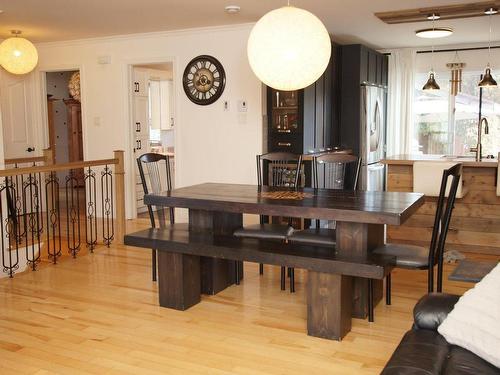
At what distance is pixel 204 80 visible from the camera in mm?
6648

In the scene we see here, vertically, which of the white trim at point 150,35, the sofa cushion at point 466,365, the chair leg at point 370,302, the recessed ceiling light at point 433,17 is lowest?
the chair leg at point 370,302

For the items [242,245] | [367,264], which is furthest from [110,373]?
[367,264]

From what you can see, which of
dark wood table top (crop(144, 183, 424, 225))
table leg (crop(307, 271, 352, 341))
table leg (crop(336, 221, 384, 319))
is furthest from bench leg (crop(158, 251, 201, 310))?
table leg (crop(336, 221, 384, 319))

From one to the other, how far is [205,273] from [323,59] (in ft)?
5.70

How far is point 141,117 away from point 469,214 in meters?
4.38

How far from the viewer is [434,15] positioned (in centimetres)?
560

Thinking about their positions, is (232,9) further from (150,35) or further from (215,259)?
(215,259)

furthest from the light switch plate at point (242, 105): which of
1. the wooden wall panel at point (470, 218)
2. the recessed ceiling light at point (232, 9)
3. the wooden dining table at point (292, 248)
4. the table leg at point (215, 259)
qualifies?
the table leg at point (215, 259)

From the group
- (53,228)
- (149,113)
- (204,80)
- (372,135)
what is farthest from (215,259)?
(149,113)

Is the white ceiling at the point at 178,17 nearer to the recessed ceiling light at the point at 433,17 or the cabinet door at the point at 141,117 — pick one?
the recessed ceiling light at the point at 433,17

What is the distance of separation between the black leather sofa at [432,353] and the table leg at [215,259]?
1.85 m

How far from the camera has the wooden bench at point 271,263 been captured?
3169mm

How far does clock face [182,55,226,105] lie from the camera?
258 inches

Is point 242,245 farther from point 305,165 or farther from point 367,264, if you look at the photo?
point 305,165
